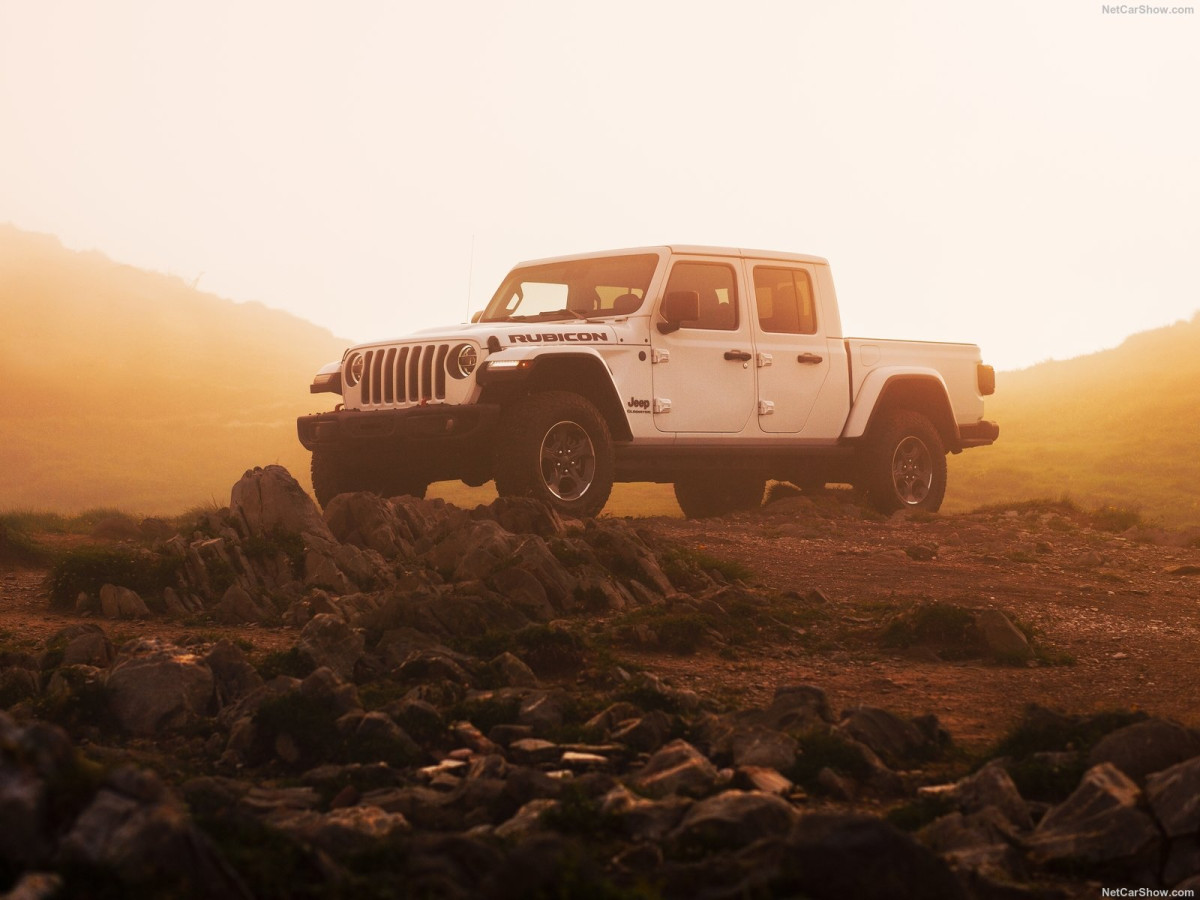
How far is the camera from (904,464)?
14.3 meters

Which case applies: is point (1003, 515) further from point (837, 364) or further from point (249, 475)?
point (249, 475)

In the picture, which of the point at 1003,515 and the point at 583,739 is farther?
the point at 1003,515

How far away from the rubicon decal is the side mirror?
62 centimetres

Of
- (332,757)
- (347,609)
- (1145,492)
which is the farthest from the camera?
(1145,492)

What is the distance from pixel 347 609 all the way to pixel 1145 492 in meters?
24.8

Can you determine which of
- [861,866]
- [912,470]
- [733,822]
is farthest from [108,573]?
[912,470]

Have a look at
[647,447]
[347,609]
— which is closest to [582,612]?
[347,609]

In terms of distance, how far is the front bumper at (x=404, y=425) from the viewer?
10.3 metres

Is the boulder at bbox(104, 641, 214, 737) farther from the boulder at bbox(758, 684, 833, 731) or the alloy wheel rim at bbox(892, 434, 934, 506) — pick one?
the alloy wheel rim at bbox(892, 434, 934, 506)

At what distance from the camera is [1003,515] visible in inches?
653

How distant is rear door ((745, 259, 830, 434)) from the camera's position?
40.9 ft

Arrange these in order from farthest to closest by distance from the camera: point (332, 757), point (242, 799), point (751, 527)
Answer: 1. point (751, 527)
2. point (332, 757)
3. point (242, 799)

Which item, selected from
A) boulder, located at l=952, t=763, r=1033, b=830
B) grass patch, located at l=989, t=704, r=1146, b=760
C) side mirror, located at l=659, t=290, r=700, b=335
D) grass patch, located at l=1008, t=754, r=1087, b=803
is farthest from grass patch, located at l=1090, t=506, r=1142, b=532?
boulder, located at l=952, t=763, r=1033, b=830

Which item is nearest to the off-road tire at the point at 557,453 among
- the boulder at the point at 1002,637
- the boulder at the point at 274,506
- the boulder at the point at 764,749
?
the boulder at the point at 274,506
